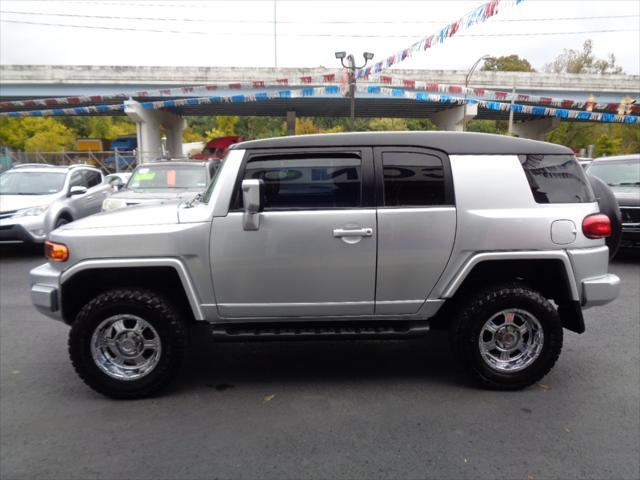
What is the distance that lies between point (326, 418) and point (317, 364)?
33.4 inches

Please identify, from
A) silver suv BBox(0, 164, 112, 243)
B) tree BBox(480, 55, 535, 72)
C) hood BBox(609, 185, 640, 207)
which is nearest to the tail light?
hood BBox(609, 185, 640, 207)

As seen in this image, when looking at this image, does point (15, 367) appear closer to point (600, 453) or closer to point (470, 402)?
point (470, 402)

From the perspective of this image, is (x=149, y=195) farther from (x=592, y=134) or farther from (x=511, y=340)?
(x=592, y=134)

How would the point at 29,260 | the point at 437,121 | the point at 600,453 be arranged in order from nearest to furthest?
the point at 600,453 < the point at 29,260 < the point at 437,121

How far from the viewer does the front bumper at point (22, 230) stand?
7926 millimetres

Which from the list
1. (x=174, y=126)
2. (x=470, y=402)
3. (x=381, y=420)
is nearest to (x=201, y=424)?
(x=381, y=420)

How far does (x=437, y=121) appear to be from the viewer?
120ft

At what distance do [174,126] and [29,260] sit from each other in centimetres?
3388

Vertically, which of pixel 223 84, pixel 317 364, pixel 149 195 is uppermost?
pixel 223 84

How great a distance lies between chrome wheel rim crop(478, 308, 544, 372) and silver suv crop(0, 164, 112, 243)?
7664mm

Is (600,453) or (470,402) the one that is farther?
(470,402)

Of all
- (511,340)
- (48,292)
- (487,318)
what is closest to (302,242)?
(487,318)

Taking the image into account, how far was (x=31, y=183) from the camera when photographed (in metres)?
9.16

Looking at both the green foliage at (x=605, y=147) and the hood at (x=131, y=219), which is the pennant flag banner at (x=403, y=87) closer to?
the green foliage at (x=605, y=147)
